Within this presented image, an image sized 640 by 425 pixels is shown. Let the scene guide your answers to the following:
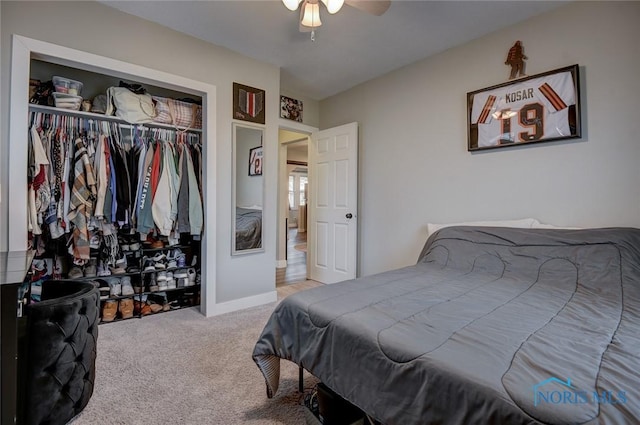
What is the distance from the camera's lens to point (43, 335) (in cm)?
136

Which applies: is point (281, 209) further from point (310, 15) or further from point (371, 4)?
point (371, 4)

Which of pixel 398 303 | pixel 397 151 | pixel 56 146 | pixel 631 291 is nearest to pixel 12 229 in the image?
pixel 56 146

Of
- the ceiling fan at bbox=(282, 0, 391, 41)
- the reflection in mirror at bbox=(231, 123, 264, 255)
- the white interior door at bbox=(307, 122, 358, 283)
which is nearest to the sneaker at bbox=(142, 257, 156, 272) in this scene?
the reflection in mirror at bbox=(231, 123, 264, 255)

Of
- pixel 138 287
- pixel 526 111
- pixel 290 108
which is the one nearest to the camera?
pixel 526 111

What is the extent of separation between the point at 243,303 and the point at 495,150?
2.71 metres

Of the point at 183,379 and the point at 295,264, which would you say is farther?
the point at 295,264

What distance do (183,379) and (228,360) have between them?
30cm

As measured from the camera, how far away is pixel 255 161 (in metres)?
3.11

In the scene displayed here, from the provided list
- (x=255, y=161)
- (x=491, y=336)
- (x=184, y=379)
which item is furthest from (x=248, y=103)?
(x=491, y=336)

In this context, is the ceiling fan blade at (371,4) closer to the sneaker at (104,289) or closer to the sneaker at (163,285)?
the sneaker at (163,285)

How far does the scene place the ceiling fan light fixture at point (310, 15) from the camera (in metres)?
1.86

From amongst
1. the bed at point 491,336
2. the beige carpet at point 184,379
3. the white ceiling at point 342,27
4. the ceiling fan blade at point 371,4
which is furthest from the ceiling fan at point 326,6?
the beige carpet at point 184,379

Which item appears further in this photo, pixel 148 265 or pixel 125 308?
pixel 148 265

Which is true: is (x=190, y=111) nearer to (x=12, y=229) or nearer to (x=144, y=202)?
(x=144, y=202)
